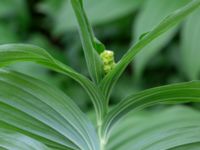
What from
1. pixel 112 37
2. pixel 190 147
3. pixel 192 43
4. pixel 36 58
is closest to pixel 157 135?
pixel 190 147

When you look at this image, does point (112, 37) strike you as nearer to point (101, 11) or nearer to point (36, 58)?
point (101, 11)

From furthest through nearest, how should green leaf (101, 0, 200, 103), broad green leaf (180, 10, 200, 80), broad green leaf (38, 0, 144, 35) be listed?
broad green leaf (38, 0, 144, 35), broad green leaf (180, 10, 200, 80), green leaf (101, 0, 200, 103)

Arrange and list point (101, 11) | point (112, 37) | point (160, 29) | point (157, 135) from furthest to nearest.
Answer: point (112, 37)
point (101, 11)
point (157, 135)
point (160, 29)

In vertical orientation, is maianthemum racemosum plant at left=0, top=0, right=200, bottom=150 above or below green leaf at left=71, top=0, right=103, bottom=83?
below

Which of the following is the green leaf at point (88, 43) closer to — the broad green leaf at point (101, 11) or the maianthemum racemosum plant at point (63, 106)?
the maianthemum racemosum plant at point (63, 106)

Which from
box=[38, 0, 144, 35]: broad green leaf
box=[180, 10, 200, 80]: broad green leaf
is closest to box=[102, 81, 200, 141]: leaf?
box=[180, 10, 200, 80]: broad green leaf

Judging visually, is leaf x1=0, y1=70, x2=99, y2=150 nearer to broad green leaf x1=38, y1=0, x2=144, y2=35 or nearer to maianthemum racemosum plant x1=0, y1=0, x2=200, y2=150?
maianthemum racemosum plant x1=0, y1=0, x2=200, y2=150

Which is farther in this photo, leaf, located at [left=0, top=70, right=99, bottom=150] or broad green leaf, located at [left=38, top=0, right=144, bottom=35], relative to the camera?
broad green leaf, located at [left=38, top=0, right=144, bottom=35]

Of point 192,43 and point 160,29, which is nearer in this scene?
point 160,29
